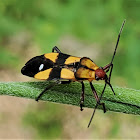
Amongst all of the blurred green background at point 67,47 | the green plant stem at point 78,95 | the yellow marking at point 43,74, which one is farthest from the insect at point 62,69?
the blurred green background at point 67,47

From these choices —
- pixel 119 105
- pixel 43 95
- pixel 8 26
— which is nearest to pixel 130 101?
pixel 119 105

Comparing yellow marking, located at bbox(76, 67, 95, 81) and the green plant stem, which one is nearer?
the green plant stem

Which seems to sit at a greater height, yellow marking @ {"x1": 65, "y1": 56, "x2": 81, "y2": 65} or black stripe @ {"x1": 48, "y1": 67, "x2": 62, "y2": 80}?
yellow marking @ {"x1": 65, "y1": 56, "x2": 81, "y2": 65}

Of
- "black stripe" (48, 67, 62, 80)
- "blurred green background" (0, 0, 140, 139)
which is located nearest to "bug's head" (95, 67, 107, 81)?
"black stripe" (48, 67, 62, 80)

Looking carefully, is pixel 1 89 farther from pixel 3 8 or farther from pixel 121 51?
pixel 3 8

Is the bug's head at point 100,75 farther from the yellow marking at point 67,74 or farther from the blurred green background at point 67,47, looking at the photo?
the blurred green background at point 67,47

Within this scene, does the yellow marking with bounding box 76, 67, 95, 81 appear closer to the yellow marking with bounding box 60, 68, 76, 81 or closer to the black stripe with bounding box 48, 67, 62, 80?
the yellow marking with bounding box 60, 68, 76, 81

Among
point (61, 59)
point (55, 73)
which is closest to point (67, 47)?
point (61, 59)

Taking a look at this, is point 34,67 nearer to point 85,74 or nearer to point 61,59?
point 61,59
